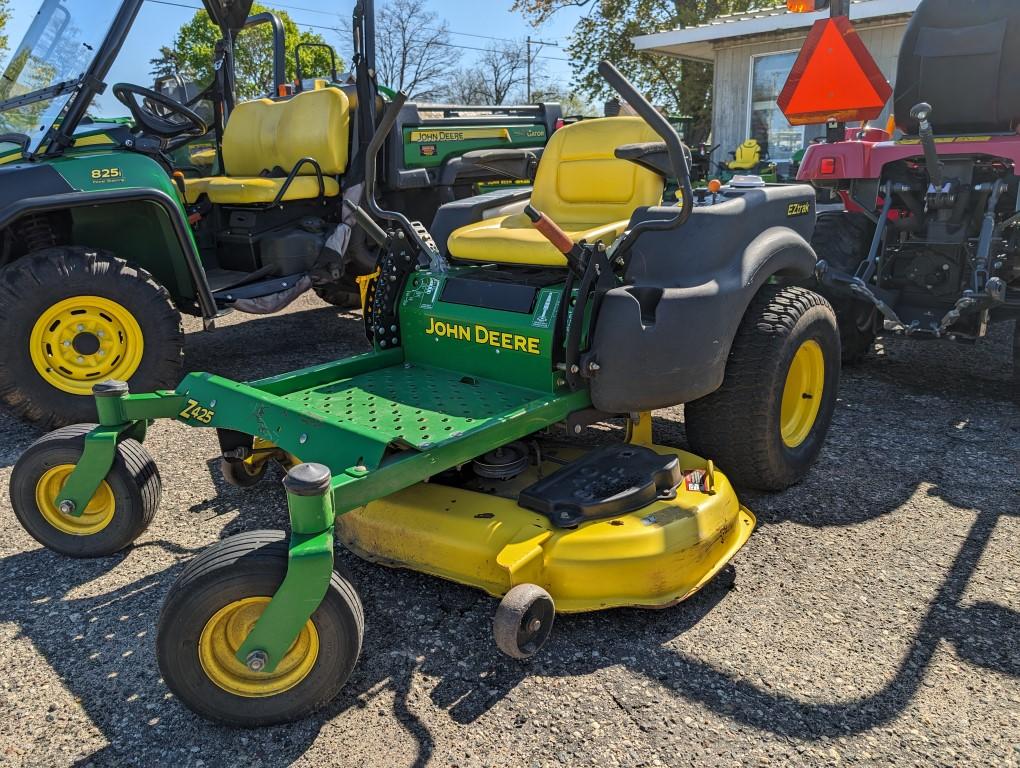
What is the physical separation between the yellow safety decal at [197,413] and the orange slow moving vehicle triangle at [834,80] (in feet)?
9.80

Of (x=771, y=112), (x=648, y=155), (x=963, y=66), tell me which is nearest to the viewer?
(x=648, y=155)

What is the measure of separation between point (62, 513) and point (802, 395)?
2.72 metres

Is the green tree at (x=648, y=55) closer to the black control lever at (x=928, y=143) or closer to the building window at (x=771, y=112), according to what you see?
the building window at (x=771, y=112)

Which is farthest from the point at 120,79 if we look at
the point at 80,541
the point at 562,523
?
the point at 562,523

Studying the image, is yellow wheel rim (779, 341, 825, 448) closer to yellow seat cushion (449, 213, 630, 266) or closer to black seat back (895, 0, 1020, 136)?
yellow seat cushion (449, 213, 630, 266)

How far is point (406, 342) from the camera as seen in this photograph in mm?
3225

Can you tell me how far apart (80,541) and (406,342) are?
131 cm

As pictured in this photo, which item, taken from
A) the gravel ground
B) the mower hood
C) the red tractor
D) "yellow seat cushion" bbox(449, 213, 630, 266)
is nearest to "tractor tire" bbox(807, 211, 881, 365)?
the red tractor

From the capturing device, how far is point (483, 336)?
116 inches

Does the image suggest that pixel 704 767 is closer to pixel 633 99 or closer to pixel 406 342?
pixel 633 99

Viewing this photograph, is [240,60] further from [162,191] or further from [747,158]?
[747,158]

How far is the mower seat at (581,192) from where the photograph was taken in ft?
10.3

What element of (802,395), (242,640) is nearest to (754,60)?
(802,395)

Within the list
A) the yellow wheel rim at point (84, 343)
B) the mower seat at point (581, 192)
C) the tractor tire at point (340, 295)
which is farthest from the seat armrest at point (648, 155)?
the tractor tire at point (340, 295)
